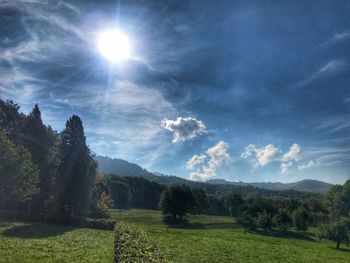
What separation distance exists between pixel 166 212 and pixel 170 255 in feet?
277

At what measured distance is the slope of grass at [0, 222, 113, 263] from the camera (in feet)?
101

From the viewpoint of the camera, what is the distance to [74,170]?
68062mm

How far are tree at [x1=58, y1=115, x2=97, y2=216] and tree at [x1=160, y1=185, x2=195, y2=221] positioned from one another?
52688 millimetres

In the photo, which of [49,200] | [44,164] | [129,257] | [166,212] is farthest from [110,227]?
[166,212]

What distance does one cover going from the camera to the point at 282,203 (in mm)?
175500

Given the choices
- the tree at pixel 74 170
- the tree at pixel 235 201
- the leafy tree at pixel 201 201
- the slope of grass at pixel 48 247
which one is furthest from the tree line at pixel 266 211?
the slope of grass at pixel 48 247

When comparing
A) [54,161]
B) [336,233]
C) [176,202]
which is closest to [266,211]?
[176,202]

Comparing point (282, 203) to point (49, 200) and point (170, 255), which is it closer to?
point (49, 200)

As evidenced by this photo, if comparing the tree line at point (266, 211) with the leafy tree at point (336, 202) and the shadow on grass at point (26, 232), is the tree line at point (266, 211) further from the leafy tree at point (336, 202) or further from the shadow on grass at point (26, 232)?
the shadow on grass at point (26, 232)

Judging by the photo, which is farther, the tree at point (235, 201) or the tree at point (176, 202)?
the tree at point (235, 201)

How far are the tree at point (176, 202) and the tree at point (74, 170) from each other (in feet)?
173

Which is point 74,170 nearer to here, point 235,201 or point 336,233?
point 336,233

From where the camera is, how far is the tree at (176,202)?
120250 mm

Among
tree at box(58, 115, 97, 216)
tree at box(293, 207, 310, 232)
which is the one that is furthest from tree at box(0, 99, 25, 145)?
tree at box(293, 207, 310, 232)
